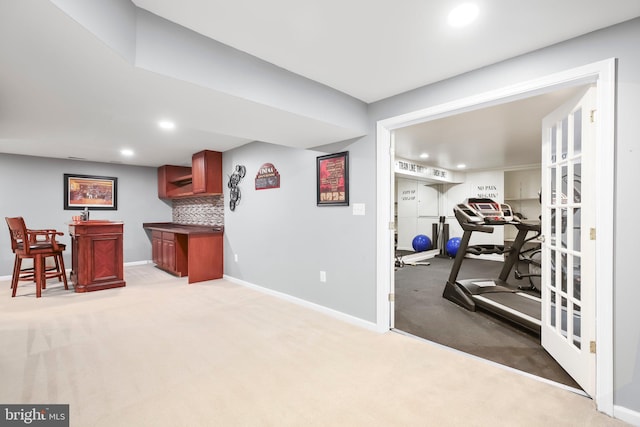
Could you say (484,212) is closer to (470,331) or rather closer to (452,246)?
(470,331)

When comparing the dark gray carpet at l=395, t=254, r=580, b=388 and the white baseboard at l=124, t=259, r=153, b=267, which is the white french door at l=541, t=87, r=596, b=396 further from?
the white baseboard at l=124, t=259, r=153, b=267

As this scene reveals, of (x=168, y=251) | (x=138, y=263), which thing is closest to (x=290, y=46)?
(x=168, y=251)

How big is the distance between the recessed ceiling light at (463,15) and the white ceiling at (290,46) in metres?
0.04

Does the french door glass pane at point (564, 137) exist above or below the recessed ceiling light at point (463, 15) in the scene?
below

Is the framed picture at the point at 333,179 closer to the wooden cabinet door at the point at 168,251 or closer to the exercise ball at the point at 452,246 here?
the wooden cabinet door at the point at 168,251

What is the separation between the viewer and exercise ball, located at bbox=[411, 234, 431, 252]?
766cm

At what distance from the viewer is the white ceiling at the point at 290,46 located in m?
1.47

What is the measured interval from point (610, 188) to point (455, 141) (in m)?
3.16

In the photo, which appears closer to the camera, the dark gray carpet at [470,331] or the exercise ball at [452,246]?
the dark gray carpet at [470,331]

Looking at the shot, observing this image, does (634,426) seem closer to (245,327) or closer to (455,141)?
(245,327)

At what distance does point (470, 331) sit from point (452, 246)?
15.3ft

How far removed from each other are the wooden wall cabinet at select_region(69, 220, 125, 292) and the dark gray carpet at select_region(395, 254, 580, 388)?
169 inches

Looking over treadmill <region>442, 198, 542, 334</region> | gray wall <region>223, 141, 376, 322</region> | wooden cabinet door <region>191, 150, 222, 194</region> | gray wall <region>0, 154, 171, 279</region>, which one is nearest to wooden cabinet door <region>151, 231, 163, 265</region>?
gray wall <region>0, 154, 171, 279</region>

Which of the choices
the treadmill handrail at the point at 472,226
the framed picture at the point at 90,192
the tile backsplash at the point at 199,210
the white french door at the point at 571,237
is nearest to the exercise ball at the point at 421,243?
the treadmill handrail at the point at 472,226
